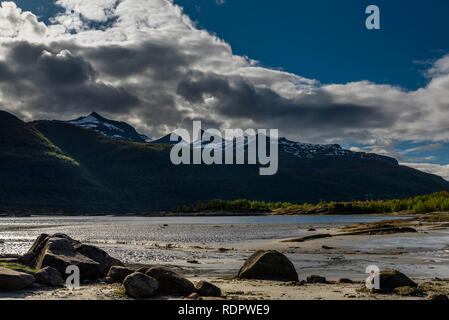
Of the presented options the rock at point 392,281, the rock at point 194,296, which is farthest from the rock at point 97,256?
the rock at point 392,281

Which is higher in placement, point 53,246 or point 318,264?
point 53,246

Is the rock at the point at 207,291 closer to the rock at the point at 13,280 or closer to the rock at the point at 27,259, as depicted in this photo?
the rock at the point at 13,280

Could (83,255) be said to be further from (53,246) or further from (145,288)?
(145,288)

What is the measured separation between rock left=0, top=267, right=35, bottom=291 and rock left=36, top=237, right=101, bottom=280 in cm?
412

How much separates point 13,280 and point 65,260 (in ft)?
17.2

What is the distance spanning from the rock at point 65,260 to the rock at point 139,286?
6.59 m

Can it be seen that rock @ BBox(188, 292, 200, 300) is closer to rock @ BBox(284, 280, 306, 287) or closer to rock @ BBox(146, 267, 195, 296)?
rock @ BBox(146, 267, 195, 296)

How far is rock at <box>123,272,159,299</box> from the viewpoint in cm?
1855

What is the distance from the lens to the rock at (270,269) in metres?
24.5

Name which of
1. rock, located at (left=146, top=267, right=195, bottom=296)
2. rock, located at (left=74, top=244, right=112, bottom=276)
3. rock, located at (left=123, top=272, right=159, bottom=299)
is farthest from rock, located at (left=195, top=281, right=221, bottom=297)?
rock, located at (left=74, top=244, right=112, bottom=276)

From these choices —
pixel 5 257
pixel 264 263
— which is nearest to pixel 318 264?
pixel 264 263
